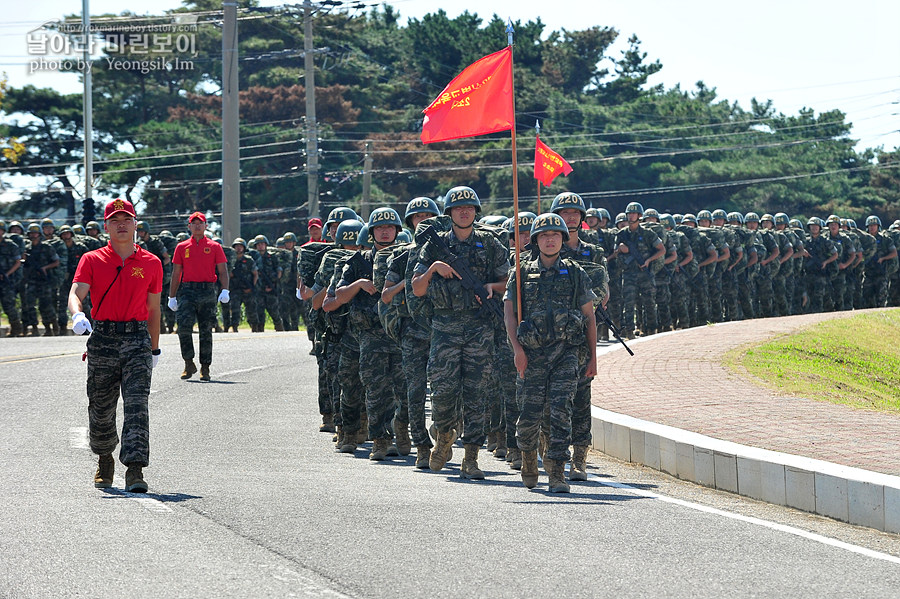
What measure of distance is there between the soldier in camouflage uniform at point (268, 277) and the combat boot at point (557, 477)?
21.1 metres

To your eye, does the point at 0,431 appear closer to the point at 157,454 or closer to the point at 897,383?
the point at 157,454

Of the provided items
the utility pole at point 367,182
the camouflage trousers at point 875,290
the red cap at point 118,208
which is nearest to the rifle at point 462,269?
the red cap at point 118,208

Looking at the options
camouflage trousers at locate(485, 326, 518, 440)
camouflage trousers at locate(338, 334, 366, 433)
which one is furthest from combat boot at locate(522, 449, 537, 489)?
camouflage trousers at locate(338, 334, 366, 433)

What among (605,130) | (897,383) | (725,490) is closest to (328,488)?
(725,490)

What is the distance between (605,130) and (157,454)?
5863cm

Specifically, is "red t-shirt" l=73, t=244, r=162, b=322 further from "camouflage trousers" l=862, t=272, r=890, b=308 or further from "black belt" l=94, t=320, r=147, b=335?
"camouflage trousers" l=862, t=272, r=890, b=308

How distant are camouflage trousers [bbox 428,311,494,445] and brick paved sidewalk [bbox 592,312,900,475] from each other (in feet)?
6.68

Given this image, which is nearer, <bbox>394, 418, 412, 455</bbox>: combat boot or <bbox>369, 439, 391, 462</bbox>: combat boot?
<bbox>369, 439, 391, 462</bbox>: combat boot

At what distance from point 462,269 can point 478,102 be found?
1.72 metres

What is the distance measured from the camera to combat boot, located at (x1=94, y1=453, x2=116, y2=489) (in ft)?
31.2

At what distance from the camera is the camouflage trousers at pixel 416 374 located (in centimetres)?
1112

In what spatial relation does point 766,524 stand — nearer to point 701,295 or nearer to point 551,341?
point 551,341

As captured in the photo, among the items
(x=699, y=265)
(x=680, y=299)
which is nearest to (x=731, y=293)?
(x=699, y=265)

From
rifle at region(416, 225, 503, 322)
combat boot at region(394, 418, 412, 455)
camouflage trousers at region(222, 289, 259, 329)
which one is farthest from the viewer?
camouflage trousers at region(222, 289, 259, 329)
